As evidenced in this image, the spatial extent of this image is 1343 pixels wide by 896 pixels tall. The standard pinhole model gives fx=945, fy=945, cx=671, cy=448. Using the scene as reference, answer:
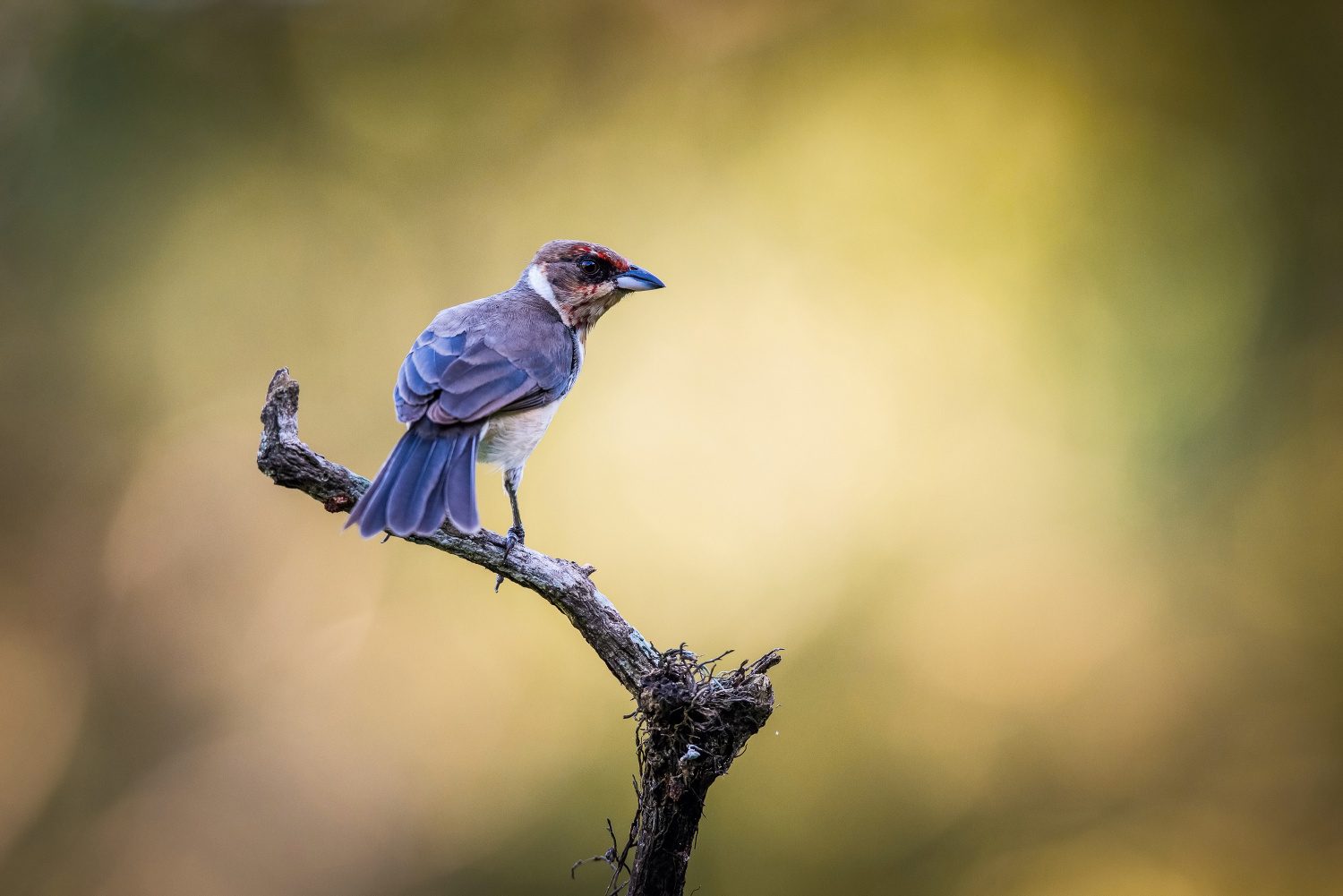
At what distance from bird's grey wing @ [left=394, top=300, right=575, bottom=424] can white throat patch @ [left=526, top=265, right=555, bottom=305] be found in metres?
0.42

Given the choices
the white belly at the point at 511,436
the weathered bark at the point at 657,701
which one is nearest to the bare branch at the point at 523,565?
the weathered bark at the point at 657,701

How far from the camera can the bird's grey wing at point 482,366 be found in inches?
137

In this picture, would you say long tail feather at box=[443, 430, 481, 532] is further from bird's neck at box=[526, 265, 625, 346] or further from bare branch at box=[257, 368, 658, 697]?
bird's neck at box=[526, 265, 625, 346]

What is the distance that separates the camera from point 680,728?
8.51ft

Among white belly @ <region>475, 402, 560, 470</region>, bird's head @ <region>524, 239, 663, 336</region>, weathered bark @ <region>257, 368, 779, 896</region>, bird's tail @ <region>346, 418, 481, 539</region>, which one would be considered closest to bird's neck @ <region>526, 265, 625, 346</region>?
bird's head @ <region>524, 239, 663, 336</region>

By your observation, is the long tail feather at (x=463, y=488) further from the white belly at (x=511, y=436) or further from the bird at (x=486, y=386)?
the white belly at (x=511, y=436)

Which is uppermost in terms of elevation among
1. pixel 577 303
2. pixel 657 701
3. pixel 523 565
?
pixel 577 303

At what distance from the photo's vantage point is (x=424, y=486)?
3035 mm

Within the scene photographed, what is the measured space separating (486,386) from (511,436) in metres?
0.34

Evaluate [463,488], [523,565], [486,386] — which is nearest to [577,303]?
[486,386]

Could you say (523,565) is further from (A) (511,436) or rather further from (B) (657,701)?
(A) (511,436)

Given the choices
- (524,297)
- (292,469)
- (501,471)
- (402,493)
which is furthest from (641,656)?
(524,297)

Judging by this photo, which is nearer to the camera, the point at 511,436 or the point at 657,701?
the point at 657,701

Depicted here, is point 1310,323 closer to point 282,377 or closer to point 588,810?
point 588,810
